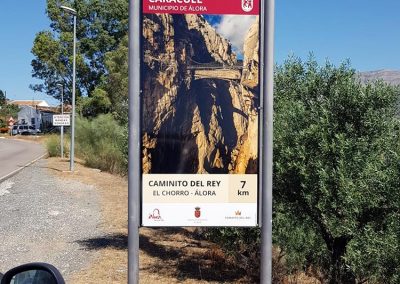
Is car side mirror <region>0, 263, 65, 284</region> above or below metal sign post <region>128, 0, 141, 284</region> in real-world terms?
below

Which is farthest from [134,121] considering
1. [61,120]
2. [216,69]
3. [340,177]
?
[61,120]

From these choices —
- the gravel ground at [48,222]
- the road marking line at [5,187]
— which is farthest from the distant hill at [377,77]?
the road marking line at [5,187]

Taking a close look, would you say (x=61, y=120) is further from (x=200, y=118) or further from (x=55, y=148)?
(x=200, y=118)

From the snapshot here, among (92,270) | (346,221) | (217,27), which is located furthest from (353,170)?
(92,270)

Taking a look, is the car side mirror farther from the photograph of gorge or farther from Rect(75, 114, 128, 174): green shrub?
Rect(75, 114, 128, 174): green shrub

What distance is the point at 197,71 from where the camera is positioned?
4.08 m

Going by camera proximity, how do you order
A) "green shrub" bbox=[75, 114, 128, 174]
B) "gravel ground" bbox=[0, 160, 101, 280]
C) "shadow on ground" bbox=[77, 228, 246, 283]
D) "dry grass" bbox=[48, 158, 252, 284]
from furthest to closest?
"green shrub" bbox=[75, 114, 128, 174], "gravel ground" bbox=[0, 160, 101, 280], "shadow on ground" bbox=[77, 228, 246, 283], "dry grass" bbox=[48, 158, 252, 284]

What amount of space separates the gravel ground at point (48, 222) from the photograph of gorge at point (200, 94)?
4214 millimetres

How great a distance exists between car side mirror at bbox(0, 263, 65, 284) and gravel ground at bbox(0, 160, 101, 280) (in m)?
5.00

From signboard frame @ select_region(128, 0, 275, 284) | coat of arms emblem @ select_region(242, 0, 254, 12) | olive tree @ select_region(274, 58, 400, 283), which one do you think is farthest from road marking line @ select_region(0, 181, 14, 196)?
coat of arms emblem @ select_region(242, 0, 254, 12)

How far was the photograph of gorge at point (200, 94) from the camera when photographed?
13.3ft

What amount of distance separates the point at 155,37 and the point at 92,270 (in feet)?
15.9

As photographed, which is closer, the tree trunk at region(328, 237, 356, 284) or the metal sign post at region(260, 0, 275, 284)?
the metal sign post at region(260, 0, 275, 284)

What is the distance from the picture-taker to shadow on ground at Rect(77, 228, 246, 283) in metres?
7.88
